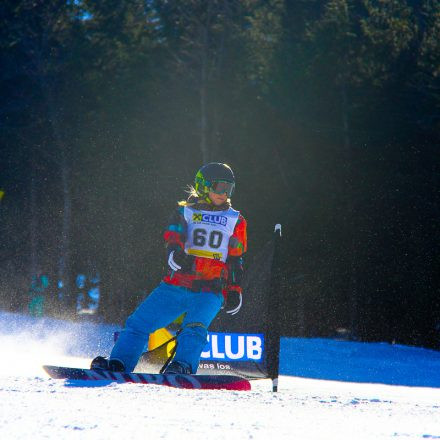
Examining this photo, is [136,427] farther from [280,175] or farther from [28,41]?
[28,41]

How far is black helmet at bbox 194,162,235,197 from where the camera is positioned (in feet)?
20.4

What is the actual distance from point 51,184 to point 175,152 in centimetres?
471

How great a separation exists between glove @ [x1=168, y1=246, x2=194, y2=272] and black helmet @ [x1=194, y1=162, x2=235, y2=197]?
57 centimetres

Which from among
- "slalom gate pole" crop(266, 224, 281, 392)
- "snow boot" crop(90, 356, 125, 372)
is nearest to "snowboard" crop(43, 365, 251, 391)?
"snow boot" crop(90, 356, 125, 372)

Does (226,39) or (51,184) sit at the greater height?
(226,39)

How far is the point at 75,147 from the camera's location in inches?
912

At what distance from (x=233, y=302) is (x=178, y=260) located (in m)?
0.57

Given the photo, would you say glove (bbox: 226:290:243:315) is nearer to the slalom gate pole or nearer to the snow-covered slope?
the slalom gate pole

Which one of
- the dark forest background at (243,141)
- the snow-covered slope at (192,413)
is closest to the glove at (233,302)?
the snow-covered slope at (192,413)

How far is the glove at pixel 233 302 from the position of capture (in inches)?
240

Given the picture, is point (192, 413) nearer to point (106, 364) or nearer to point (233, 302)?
point (106, 364)

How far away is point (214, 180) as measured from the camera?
6.20m

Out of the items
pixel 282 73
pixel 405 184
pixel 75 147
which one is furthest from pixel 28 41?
pixel 405 184

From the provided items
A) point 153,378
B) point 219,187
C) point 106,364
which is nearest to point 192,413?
point 153,378
